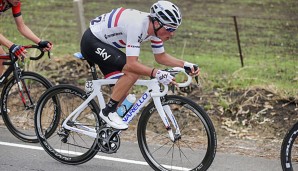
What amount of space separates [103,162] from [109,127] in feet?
2.05

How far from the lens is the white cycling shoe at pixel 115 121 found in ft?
22.7

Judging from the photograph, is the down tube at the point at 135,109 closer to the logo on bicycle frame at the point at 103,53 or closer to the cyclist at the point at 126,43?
the cyclist at the point at 126,43

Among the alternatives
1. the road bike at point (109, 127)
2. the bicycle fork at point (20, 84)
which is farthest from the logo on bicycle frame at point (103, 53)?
the bicycle fork at point (20, 84)

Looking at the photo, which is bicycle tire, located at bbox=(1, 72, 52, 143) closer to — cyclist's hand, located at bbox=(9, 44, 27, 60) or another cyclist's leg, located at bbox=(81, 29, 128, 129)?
cyclist's hand, located at bbox=(9, 44, 27, 60)

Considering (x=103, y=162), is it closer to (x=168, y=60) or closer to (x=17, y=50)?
(x=168, y=60)

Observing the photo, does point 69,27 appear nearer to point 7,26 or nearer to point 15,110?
point 7,26

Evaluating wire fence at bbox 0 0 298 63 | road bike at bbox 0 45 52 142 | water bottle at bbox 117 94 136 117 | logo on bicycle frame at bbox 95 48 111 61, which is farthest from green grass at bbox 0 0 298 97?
logo on bicycle frame at bbox 95 48 111 61

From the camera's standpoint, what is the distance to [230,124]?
9305mm

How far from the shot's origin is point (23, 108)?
8.80 metres

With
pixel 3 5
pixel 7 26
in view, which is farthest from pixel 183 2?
pixel 3 5

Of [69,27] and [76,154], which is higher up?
[76,154]

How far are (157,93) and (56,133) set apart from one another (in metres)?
1.95

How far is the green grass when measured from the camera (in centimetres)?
1087

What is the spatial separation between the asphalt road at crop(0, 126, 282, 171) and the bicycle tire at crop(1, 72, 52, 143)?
11.9 inches
